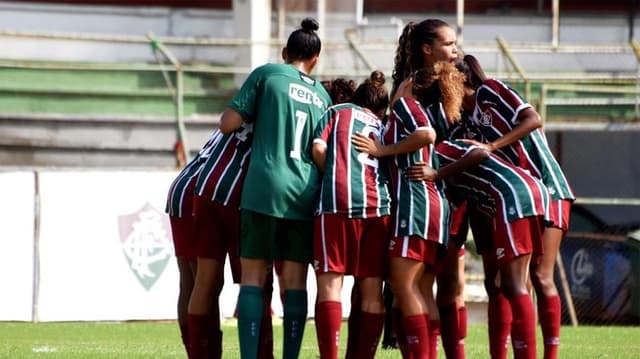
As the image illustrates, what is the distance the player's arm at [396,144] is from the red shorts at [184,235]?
1.26 metres

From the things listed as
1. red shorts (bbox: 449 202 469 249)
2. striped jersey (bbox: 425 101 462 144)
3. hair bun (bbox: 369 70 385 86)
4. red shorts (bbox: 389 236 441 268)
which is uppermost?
hair bun (bbox: 369 70 385 86)

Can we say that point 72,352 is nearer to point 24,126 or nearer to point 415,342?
point 415,342

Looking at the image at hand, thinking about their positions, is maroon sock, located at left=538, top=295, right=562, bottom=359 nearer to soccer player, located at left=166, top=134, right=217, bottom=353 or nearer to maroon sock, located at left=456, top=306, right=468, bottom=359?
maroon sock, located at left=456, top=306, right=468, bottom=359

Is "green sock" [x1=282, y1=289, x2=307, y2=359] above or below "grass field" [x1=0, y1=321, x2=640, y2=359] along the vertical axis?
above

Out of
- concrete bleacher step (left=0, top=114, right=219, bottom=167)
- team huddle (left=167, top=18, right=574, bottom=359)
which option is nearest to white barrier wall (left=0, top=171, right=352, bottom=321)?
concrete bleacher step (left=0, top=114, right=219, bottom=167)

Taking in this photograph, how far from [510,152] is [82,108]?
12931mm

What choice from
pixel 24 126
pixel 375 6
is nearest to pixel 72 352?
pixel 24 126

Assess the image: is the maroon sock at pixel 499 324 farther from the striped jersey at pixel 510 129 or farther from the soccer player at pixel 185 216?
the soccer player at pixel 185 216

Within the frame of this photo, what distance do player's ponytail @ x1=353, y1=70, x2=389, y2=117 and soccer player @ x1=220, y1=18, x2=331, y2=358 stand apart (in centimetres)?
52

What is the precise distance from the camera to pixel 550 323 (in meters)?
9.92

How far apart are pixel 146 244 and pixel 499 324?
743 centimetres

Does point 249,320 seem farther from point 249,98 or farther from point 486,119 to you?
point 486,119

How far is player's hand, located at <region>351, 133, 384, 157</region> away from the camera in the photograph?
9500mm

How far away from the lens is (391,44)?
22.4 meters
